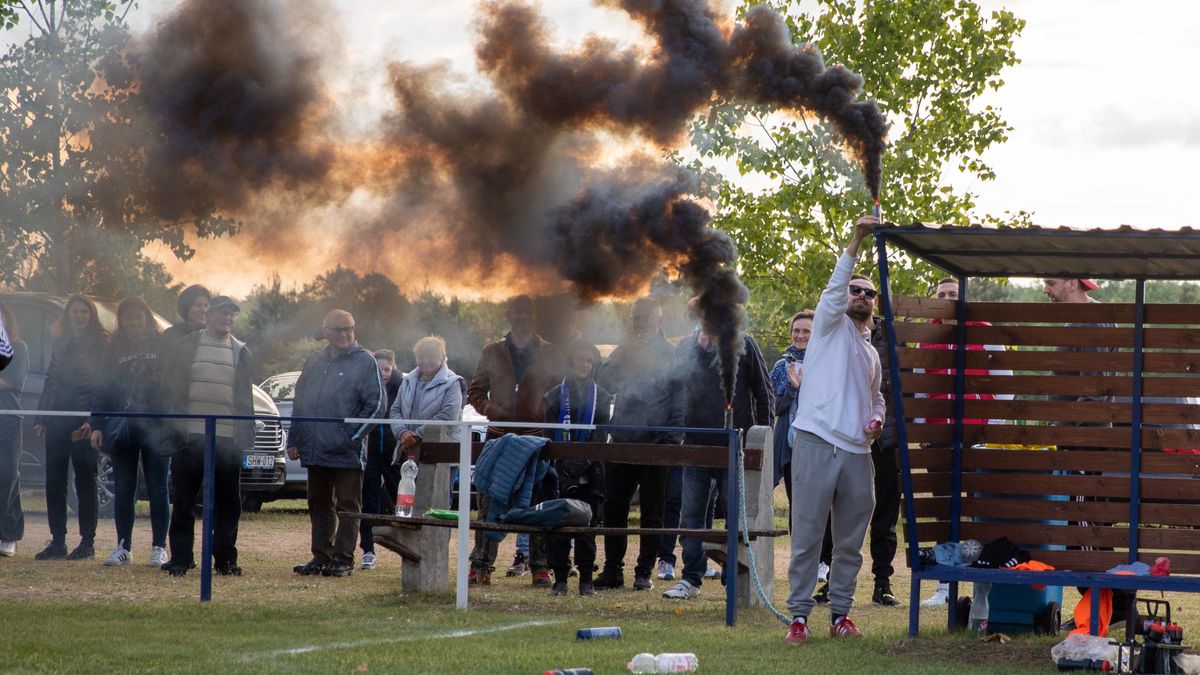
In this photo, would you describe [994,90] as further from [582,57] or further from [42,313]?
[42,313]

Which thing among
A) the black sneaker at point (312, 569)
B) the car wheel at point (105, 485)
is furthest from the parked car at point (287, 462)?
the black sneaker at point (312, 569)

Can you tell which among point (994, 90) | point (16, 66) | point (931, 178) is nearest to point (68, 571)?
point (16, 66)

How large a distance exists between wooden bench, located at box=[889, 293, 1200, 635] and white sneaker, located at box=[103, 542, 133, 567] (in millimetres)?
6674

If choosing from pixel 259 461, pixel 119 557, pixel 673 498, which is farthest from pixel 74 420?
pixel 673 498

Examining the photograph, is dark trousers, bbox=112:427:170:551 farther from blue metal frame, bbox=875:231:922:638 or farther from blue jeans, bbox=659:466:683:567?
blue metal frame, bbox=875:231:922:638

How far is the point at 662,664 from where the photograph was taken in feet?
24.4

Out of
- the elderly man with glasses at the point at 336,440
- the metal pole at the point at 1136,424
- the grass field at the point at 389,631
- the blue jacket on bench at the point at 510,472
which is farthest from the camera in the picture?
the elderly man with glasses at the point at 336,440

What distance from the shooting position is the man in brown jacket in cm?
1205

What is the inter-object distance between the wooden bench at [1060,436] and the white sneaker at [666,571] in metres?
3.62

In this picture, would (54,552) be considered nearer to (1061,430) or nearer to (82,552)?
(82,552)

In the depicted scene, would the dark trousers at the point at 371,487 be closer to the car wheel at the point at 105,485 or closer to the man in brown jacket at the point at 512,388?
the man in brown jacket at the point at 512,388

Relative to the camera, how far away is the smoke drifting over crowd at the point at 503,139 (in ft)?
36.5

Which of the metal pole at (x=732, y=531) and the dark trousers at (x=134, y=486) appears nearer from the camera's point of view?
the metal pole at (x=732, y=531)

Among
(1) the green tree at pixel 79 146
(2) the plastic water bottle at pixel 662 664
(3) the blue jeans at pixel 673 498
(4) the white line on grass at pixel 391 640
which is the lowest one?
(4) the white line on grass at pixel 391 640
